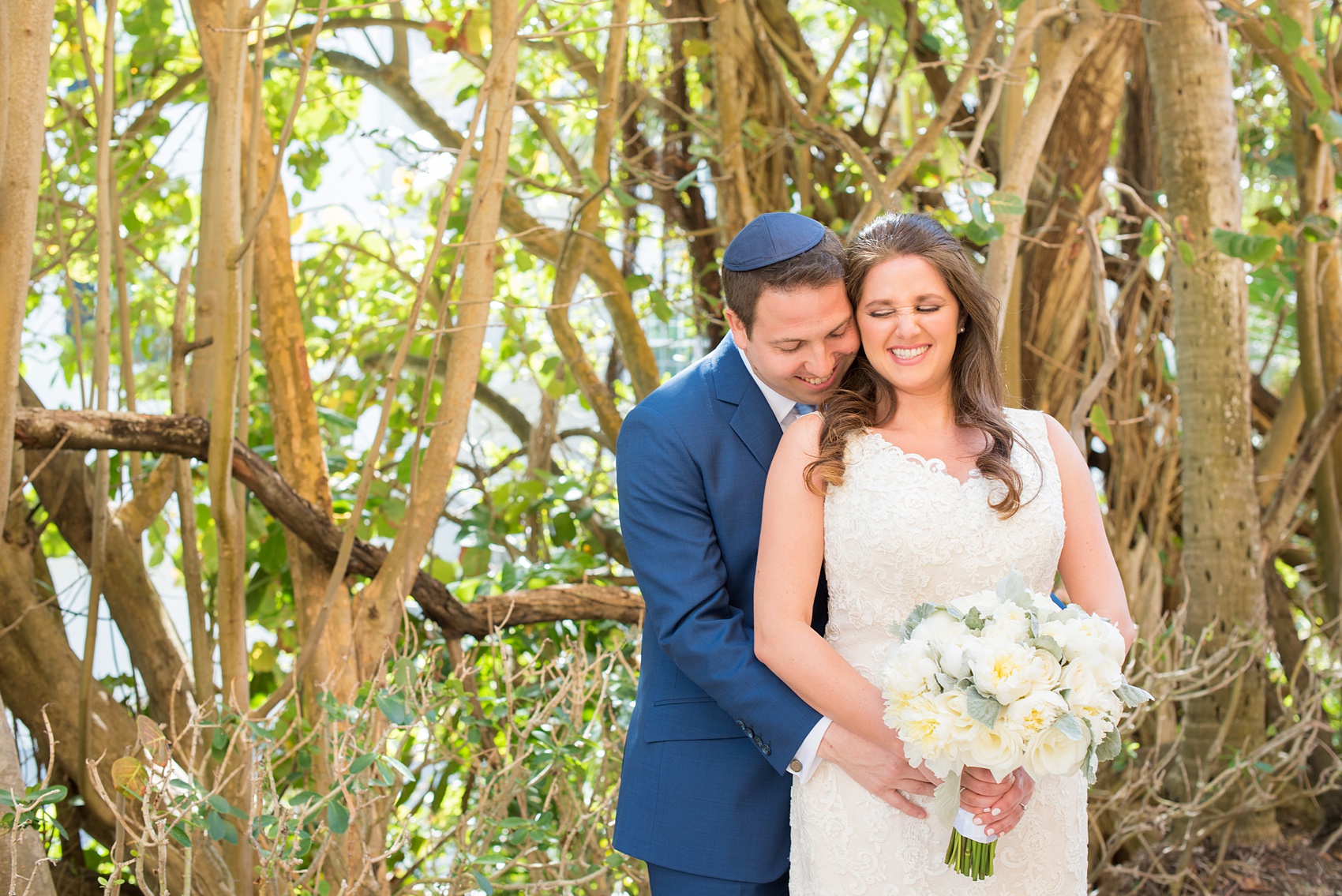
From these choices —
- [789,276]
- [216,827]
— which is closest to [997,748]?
[789,276]

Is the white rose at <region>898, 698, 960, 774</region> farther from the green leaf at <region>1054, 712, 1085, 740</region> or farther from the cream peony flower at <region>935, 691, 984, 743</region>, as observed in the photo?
the green leaf at <region>1054, 712, 1085, 740</region>

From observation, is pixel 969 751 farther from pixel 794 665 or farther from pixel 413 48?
pixel 413 48

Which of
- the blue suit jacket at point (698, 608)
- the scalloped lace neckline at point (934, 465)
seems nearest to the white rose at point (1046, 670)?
the scalloped lace neckline at point (934, 465)

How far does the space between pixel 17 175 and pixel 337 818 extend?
123 cm

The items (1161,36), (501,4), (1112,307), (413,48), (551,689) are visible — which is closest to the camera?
(501,4)

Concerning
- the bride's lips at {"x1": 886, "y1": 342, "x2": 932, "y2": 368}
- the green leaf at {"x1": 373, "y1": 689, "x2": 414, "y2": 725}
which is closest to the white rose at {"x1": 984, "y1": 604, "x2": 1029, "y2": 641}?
the bride's lips at {"x1": 886, "y1": 342, "x2": 932, "y2": 368}

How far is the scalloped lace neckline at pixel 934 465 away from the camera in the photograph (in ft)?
5.58

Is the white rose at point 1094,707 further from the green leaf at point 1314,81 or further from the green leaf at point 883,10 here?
the green leaf at point 1314,81

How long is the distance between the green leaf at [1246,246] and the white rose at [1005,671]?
189cm

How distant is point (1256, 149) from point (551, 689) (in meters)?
4.53

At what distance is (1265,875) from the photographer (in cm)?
351

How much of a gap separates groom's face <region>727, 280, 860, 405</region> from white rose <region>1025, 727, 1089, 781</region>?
677 mm

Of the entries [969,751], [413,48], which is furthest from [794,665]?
[413,48]

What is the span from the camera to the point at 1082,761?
1.42 metres
